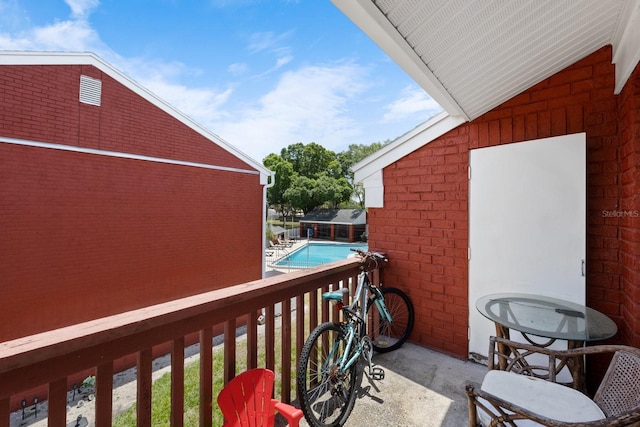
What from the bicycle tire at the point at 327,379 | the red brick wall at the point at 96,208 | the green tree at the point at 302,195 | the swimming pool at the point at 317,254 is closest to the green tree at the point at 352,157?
the green tree at the point at 302,195

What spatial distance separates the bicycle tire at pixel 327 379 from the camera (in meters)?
1.86

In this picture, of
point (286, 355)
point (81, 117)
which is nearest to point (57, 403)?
point (286, 355)

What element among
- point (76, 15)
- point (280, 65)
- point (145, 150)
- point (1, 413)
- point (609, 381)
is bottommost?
point (609, 381)

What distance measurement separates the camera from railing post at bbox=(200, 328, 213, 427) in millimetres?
1478

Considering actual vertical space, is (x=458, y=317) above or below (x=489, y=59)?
below

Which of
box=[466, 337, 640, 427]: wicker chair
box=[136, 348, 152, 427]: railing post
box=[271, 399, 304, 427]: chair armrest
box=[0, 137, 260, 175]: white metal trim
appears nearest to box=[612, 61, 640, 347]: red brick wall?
box=[466, 337, 640, 427]: wicker chair

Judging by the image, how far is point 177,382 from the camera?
4.58ft

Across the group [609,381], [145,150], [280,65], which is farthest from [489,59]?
[280,65]

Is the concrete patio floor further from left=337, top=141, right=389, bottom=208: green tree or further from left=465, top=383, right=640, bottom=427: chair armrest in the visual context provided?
left=337, top=141, right=389, bottom=208: green tree

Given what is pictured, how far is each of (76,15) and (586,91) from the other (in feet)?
31.7

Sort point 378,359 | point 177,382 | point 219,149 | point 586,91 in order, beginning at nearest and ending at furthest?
point 177,382
point 586,91
point 378,359
point 219,149

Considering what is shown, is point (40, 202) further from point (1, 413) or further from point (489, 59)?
point (489, 59)

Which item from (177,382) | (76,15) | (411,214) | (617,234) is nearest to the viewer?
(177,382)

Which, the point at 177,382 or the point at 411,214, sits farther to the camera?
the point at 411,214
